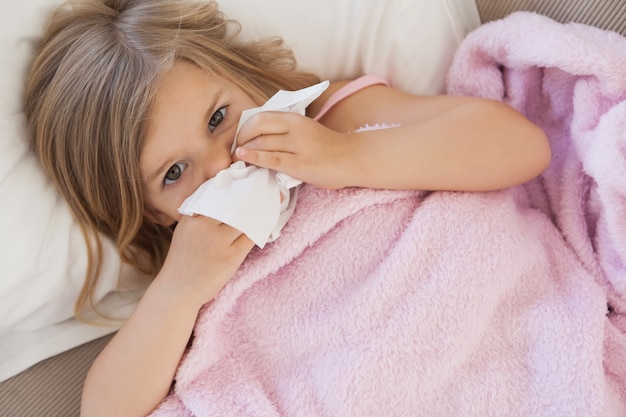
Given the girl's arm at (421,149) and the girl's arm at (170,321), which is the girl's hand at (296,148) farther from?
the girl's arm at (170,321)

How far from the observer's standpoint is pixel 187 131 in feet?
2.96

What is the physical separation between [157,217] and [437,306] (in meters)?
0.47

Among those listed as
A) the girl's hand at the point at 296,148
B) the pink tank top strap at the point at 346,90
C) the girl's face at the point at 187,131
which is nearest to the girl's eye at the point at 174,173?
the girl's face at the point at 187,131

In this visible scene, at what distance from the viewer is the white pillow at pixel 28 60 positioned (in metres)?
0.97

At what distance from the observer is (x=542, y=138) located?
102 centimetres

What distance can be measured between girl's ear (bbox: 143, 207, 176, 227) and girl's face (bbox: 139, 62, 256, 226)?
0.08m

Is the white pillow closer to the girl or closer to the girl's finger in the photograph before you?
the girl

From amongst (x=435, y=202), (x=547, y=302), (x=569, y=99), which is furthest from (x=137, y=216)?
(x=569, y=99)

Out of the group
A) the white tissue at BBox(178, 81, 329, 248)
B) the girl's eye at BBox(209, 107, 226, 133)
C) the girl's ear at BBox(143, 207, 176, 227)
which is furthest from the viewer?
the girl's ear at BBox(143, 207, 176, 227)

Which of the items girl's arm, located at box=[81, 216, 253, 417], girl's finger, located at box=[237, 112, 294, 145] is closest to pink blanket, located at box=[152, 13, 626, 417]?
girl's arm, located at box=[81, 216, 253, 417]

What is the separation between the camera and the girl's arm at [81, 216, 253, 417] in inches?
35.5

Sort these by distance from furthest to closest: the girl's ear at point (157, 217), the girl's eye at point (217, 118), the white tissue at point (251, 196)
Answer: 1. the girl's ear at point (157, 217)
2. the girl's eye at point (217, 118)
3. the white tissue at point (251, 196)

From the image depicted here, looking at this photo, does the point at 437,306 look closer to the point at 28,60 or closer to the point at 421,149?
the point at 421,149

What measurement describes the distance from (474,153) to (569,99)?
0.77 feet
